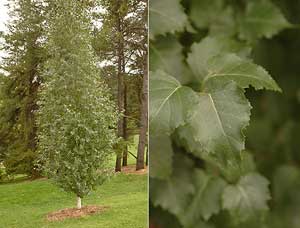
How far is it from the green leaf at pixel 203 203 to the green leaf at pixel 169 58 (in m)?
0.30

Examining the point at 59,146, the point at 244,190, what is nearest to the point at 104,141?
the point at 59,146

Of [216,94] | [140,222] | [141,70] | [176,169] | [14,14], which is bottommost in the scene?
[140,222]

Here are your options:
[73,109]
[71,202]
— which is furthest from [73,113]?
[71,202]

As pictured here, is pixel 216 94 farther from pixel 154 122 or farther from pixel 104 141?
pixel 104 141

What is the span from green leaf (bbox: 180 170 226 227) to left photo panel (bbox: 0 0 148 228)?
5.8 inches

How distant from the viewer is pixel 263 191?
169 centimetres

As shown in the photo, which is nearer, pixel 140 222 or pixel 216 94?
pixel 216 94

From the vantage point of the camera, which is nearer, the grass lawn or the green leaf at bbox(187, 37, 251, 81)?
the green leaf at bbox(187, 37, 251, 81)

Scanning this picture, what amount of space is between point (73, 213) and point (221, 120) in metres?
0.55

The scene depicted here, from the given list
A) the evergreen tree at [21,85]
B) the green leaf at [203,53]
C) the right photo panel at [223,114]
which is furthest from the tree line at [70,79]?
the green leaf at [203,53]

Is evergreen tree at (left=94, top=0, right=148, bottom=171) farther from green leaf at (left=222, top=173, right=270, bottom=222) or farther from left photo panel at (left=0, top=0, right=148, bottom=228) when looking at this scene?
green leaf at (left=222, top=173, right=270, bottom=222)

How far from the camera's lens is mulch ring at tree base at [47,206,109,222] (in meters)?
1.70

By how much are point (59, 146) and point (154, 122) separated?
0.35 m

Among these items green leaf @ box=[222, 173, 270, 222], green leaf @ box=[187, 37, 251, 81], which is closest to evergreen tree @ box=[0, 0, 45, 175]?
green leaf @ box=[187, 37, 251, 81]
